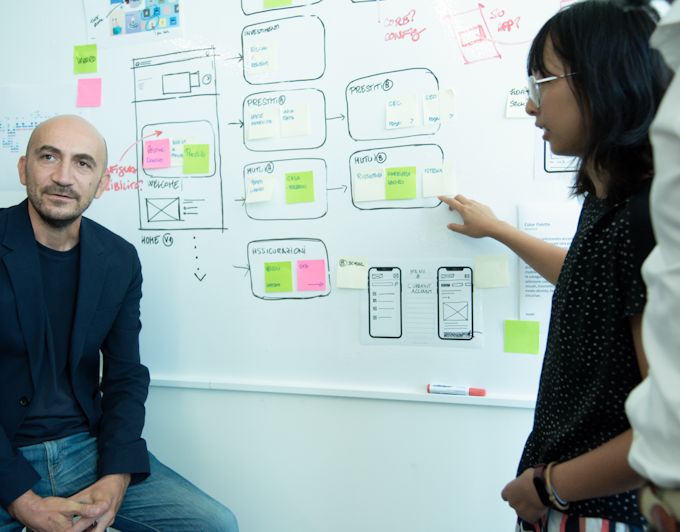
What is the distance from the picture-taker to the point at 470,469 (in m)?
1.17

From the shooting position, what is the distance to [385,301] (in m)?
1.20

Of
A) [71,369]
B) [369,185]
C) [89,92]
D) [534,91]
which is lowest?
[71,369]

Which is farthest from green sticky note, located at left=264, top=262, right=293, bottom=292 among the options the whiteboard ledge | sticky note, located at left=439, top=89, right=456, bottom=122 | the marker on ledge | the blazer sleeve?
sticky note, located at left=439, top=89, right=456, bottom=122

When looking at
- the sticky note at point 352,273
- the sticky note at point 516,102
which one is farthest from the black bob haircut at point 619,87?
the sticky note at point 352,273

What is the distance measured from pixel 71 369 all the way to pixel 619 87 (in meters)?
1.40

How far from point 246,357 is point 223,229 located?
41cm

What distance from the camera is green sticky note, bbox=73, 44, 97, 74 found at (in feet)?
4.51

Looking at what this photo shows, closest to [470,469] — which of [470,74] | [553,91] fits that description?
[553,91]

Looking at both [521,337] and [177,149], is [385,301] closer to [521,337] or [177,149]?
[521,337]

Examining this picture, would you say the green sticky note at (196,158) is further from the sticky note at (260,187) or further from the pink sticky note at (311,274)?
the pink sticky note at (311,274)

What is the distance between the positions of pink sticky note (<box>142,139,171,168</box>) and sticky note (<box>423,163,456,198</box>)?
0.82 meters

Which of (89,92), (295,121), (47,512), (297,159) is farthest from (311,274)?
(89,92)

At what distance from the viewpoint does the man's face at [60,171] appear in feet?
3.68

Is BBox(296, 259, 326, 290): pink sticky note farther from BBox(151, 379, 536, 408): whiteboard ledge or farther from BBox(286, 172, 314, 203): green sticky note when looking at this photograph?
BBox(151, 379, 536, 408): whiteboard ledge
